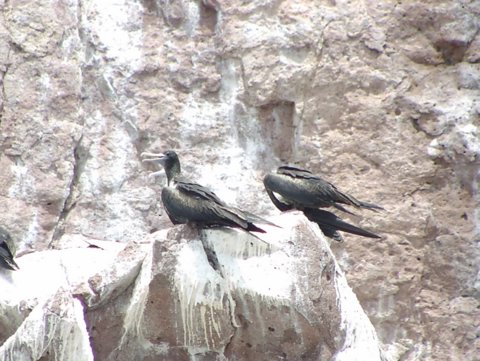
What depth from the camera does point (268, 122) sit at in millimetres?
10648

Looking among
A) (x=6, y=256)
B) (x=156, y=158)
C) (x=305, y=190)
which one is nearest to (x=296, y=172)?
(x=305, y=190)

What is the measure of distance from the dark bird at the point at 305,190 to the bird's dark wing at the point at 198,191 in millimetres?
627

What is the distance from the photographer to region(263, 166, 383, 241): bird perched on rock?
898cm

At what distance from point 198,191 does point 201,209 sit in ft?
0.58

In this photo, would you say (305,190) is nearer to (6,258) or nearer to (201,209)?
(201,209)

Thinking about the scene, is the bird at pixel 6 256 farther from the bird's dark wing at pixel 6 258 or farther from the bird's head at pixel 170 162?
the bird's head at pixel 170 162

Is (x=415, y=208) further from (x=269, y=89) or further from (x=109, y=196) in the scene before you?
(x=109, y=196)

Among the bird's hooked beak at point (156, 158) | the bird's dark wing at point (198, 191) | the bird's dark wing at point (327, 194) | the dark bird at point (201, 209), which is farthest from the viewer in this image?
the bird's hooked beak at point (156, 158)

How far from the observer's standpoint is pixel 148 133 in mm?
10523

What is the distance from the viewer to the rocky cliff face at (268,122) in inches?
398

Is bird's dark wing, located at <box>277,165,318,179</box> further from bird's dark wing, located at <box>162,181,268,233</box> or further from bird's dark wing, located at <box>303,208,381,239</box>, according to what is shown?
bird's dark wing, located at <box>162,181,268,233</box>

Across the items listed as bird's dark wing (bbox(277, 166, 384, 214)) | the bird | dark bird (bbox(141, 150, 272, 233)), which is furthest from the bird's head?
the bird

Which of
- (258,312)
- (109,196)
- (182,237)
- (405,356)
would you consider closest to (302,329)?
(258,312)

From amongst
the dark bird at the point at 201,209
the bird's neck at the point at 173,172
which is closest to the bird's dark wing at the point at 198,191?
the dark bird at the point at 201,209
